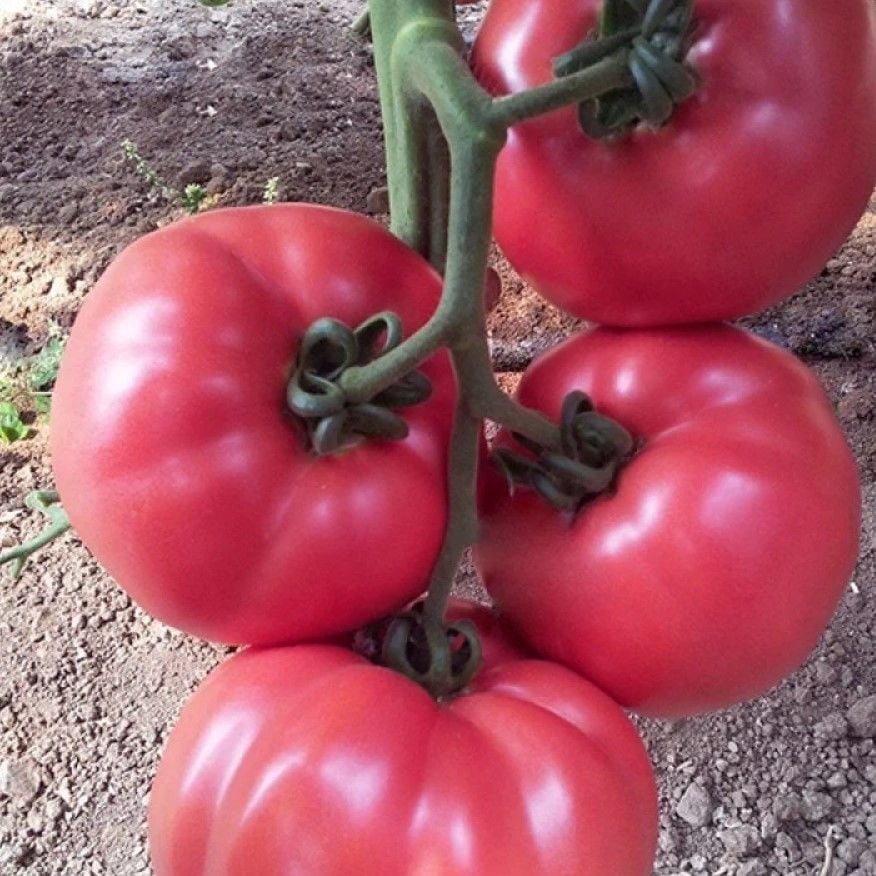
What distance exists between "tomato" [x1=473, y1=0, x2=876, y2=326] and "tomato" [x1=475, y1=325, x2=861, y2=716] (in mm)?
36

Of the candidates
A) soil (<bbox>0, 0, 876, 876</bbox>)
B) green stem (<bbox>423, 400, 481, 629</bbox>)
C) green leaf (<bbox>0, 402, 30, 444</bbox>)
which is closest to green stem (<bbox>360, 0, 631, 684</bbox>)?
green stem (<bbox>423, 400, 481, 629</bbox>)

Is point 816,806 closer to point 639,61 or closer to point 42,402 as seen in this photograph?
point 639,61

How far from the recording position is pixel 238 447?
0.52 metres

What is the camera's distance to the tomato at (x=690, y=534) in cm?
57

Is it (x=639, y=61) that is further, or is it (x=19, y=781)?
(x=19, y=781)

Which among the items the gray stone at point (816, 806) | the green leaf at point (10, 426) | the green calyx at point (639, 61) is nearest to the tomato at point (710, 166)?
the green calyx at point (639, 61)

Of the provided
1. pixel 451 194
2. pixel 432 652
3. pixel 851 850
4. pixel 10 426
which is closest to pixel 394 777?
pixel 432 652

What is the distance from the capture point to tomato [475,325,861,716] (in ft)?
1.86

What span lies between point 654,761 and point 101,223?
40.6 inches

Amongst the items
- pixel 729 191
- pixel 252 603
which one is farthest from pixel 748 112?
pixel 252 603

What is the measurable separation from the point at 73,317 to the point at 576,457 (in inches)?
43.0

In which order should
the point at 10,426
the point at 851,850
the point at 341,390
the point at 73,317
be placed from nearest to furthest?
1. the point at 341,390
2. the point at 851,850
3. the point at 10,426
4. the point at 73,317

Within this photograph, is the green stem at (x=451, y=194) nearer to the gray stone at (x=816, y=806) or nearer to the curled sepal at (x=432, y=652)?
the curled sepal at (x=432, y=652)

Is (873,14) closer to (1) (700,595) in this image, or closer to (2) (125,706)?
(1) (700,595)
